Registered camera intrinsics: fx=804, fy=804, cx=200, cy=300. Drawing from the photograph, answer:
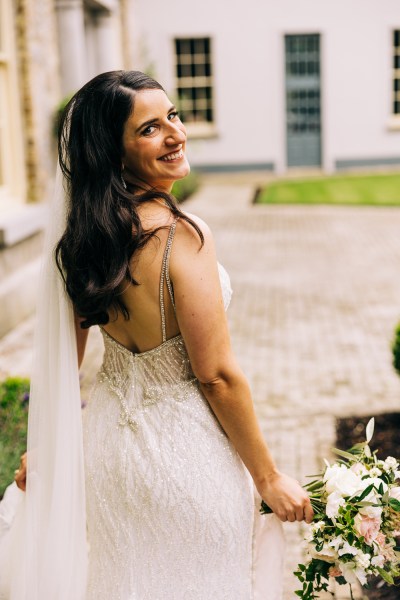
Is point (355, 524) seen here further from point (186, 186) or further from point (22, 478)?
point (186, 186)

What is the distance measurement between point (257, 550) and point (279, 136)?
1787 cm

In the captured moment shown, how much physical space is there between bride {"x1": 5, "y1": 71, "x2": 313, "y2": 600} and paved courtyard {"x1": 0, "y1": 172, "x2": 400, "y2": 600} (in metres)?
1.31

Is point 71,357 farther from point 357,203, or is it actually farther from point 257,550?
point 357,203

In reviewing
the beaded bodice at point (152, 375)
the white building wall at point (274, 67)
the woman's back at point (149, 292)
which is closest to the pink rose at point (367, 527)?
the beaded bodice at point (152, 375)

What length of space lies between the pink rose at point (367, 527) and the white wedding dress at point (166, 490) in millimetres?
267

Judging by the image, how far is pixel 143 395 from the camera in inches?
77.9

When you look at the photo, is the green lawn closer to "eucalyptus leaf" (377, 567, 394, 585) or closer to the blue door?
the blue door

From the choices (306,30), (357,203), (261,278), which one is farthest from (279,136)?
(261,278)

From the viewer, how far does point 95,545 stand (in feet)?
6.73

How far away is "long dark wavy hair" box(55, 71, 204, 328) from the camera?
6.05 feet

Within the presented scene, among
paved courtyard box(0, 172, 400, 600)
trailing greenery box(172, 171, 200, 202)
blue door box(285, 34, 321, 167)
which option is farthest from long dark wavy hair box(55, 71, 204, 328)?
blue door box(285, 34, 321, 167)

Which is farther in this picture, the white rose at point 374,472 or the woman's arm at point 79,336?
the woman's arm at point 79,336

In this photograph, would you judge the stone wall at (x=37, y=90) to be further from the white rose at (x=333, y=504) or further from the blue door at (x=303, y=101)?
the blue door at (x=303, y=101)

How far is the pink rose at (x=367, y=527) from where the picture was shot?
1.92 metres
